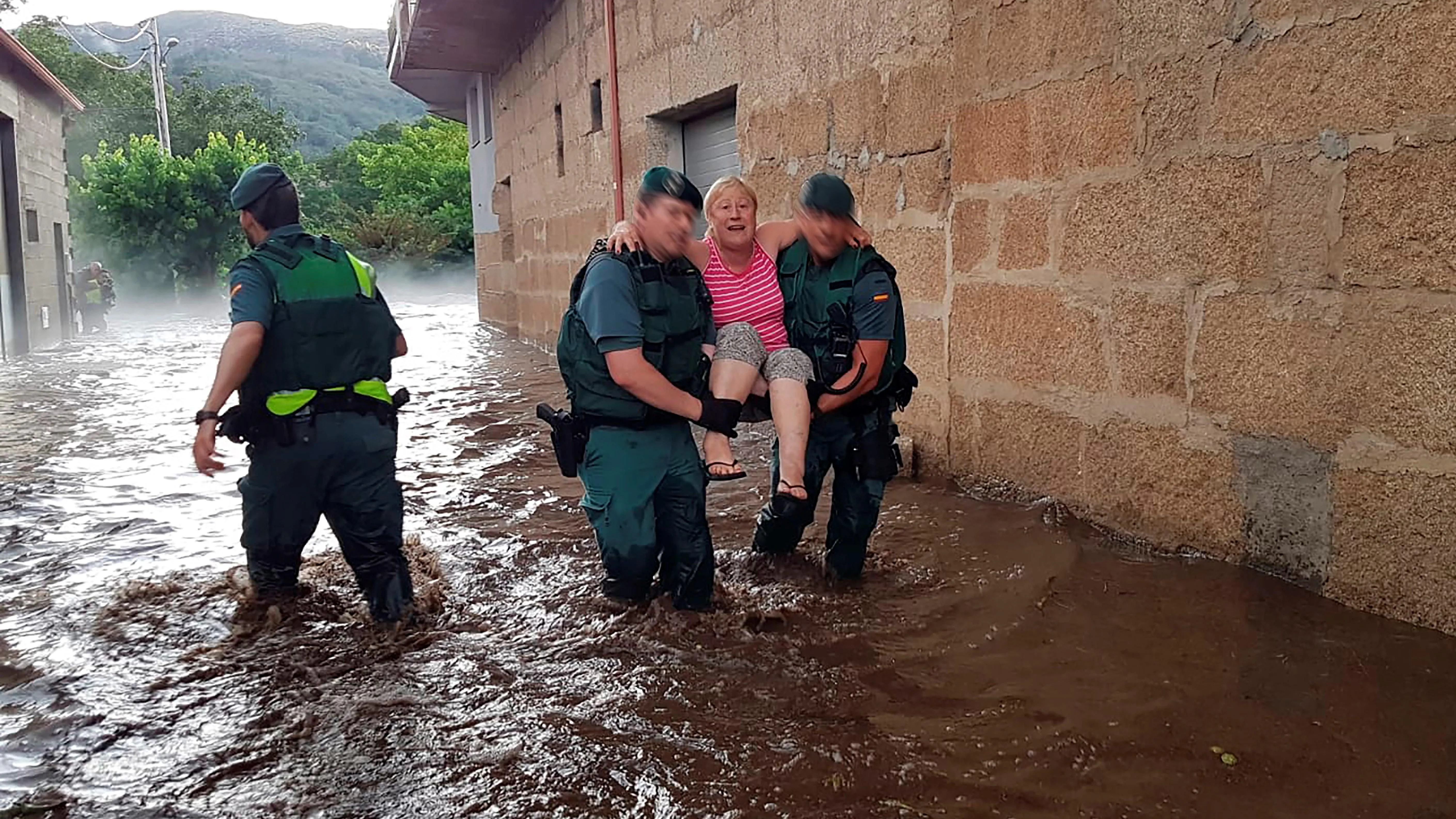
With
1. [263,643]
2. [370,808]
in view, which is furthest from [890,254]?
[370,808]

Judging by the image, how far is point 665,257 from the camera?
3525 millimetres

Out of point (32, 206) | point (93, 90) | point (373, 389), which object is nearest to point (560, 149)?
point (373, 389)

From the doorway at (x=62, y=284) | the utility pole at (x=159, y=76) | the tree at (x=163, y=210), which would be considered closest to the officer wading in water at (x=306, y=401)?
the doorway at (x=62, y=284)

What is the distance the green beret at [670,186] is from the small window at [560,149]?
8188mm

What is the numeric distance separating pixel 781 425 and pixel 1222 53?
194 centimetres

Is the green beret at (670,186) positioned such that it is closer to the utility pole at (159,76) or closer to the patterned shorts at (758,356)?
the patterned shorts at (758,356)

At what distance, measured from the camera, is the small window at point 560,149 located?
449 inches

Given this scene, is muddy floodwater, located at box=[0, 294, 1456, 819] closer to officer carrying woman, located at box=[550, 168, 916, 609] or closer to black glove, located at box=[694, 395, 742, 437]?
officer carrying woman, located at box=[550, 168, 916, 609]

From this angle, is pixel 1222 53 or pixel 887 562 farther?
pixel 887 562

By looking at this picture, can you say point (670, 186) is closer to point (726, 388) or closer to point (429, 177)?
point (726, 388)

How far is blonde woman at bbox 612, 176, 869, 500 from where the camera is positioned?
11.7 feet

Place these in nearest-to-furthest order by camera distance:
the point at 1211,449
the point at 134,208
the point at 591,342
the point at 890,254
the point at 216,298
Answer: the point at 591,342 → the point at 1211,449 → the point at 890,254 → the point at 134,208 → the point at 216,298

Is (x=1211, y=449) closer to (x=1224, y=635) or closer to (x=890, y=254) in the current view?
(x=1224, y=635)

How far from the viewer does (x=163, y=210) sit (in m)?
29.7
